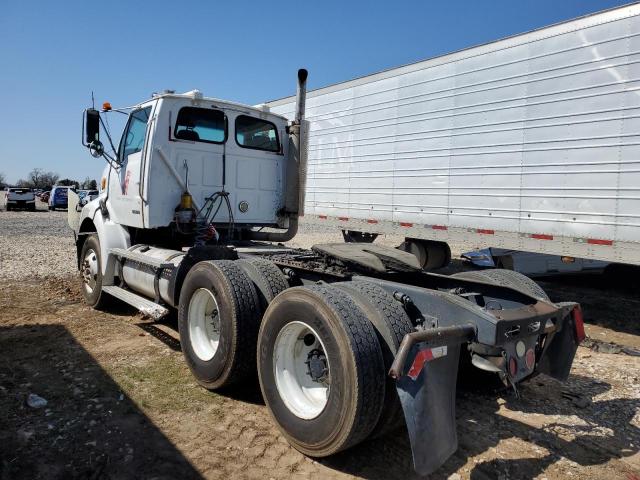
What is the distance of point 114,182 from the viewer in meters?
6.34

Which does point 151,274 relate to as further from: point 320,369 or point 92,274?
point 320,369

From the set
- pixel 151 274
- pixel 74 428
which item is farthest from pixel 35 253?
pixel 74 428

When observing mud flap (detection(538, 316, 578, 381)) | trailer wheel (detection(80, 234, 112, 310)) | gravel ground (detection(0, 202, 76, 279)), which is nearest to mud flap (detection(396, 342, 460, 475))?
mud flap (detection(538, 316, 578, 381))

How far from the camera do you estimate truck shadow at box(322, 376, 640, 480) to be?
3.05 m

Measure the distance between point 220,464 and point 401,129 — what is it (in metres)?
7.28

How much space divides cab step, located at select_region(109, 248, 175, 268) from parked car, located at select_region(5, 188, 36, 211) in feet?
106

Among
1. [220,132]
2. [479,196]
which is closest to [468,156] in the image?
[479,196]

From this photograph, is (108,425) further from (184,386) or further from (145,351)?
(145,351)

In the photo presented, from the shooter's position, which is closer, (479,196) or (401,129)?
(479,196)

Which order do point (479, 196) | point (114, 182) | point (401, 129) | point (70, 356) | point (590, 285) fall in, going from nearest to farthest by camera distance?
point (70, 356)
point (114, 182)
point (479, 196)
point (401, 129)
point (590, 285)

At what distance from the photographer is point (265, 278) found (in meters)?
4.01

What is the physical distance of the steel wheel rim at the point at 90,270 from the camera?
6613 mm

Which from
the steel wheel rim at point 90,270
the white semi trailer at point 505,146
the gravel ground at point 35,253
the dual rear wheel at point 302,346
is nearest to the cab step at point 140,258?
the steel wheel rim at point 90,270

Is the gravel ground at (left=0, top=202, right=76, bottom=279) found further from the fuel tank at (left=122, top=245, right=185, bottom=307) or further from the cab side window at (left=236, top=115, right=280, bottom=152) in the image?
the cab side window at (left=236, top=115, right=280, bottom=152)
